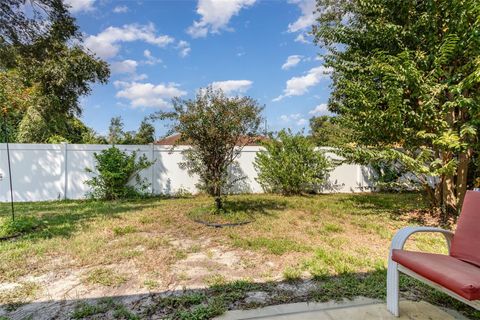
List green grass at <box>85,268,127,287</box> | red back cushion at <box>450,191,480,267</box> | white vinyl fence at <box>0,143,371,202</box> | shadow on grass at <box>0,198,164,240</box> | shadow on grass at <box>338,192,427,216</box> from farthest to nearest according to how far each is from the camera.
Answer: white vinyl fence at <box>0,143,371,202</box> → shadow on grass at <box>338,192,427,216</box> → shadow on grass at <box>0,198,164,240</box> → green grass at <box>85,268,127,287</box> → red back cushion at <box>450,191,480,267</box>

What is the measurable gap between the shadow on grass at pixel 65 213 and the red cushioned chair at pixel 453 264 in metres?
4.73

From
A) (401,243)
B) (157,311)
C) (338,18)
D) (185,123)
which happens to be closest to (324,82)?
(338,18)

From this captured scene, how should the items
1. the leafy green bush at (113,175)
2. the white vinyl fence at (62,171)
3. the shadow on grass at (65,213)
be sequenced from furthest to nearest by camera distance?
the white vinyl fence at (62,171), the leafy green bush at (113,175), the shadow on grass at (65,213)

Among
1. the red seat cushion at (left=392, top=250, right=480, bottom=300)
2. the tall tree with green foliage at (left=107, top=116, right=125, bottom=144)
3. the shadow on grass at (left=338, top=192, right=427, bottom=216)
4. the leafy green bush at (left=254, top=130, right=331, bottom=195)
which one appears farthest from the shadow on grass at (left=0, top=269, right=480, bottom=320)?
the tall tree with green foliage at (left=107, top=116, right=125, bottom=144)

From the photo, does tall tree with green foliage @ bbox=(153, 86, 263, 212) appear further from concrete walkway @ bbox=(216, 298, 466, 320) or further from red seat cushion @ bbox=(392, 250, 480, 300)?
red seat cushion @ bbox=(392, 250, 480, 300)

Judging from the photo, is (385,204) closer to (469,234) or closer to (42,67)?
(469,234)

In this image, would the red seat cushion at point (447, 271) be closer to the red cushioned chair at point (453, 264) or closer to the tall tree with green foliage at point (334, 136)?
the red cushioned chair at point (453, 264)

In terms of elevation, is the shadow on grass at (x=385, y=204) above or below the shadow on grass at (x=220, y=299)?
above

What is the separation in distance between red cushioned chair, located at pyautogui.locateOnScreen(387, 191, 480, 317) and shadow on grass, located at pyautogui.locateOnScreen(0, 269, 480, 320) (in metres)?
0.47

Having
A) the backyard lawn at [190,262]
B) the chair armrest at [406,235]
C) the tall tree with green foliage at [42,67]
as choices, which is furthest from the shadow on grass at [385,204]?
the tall tree with green foliage at [42,67]

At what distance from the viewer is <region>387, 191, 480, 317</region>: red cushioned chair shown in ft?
6.03

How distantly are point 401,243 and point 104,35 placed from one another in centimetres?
1025

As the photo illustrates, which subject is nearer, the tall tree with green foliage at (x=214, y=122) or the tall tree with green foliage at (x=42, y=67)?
the tall tree with green foliage at (x=214, y=122)

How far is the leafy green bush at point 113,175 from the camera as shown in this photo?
329 inches
